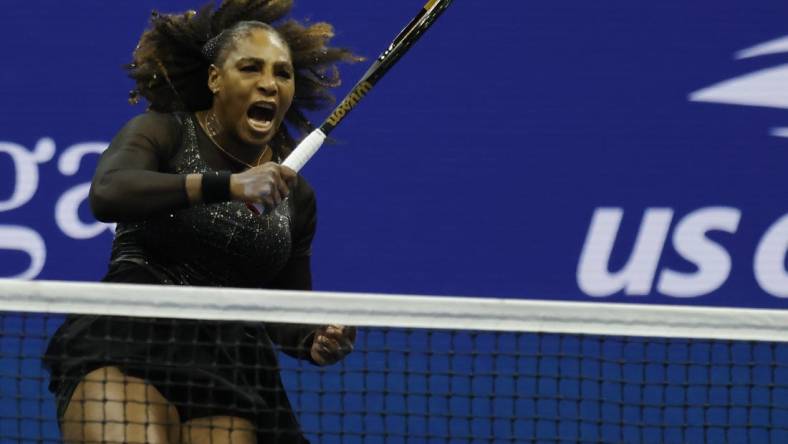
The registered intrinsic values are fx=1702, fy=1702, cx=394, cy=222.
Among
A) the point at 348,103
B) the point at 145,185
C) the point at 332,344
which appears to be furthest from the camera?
the point at 348,103

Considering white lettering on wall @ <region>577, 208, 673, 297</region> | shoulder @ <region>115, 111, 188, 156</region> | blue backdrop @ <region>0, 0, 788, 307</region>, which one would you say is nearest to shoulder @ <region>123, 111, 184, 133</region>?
shoulder @ <region>115, 111, 188, 156</region>

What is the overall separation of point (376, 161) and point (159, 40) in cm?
174

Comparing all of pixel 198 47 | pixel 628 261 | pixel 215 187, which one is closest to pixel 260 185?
pixel 215 187

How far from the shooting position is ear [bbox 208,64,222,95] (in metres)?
4.46

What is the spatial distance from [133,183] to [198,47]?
0.73 meters

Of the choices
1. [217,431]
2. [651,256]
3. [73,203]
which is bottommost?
[217,431]

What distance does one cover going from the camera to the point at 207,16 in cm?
463

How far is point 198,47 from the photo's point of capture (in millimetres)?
4590

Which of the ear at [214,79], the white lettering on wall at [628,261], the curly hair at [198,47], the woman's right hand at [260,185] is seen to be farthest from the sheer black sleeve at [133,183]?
the white lettering on wall at [628,261]

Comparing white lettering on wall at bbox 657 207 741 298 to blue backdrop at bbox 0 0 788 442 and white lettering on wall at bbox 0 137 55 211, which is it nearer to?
blue backdrop at bbox 0 0 788 442

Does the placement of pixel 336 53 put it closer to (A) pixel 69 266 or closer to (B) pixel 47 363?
(B) pixel 47 363

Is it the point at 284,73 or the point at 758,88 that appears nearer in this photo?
the point at 284,73

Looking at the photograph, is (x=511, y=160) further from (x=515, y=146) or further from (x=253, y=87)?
(x=253, y=87)

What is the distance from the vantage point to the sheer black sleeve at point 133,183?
3.97 meters
